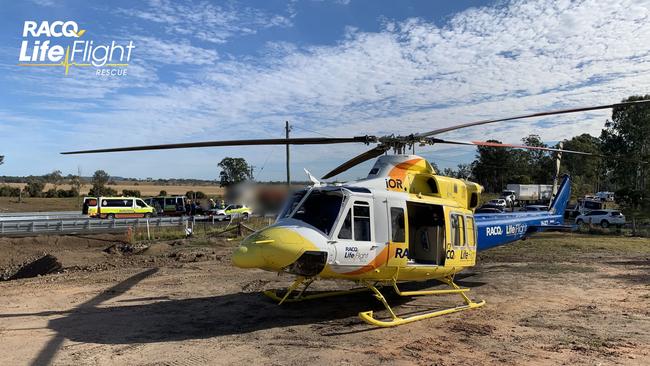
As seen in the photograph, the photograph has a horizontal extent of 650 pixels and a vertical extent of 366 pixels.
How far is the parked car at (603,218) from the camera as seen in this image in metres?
37.6

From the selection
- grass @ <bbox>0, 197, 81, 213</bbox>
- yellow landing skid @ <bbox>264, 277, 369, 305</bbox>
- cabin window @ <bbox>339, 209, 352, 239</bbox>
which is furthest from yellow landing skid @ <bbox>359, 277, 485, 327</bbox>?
grass @ <bbox>0, 197, 81, 213</bbox>

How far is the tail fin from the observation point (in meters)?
15.8

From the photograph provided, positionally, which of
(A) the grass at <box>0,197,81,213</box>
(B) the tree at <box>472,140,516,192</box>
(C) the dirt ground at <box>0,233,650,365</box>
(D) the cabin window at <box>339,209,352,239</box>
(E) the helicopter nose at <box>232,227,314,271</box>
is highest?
(B) the tree at <box>472,140,516,192</box>

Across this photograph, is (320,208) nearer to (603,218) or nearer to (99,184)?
(603,218)

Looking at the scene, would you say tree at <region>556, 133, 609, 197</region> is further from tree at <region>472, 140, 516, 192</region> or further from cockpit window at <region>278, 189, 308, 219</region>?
cockpit window at <region>278, 189, 308, 219</region>

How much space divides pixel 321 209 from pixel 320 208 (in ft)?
0.09

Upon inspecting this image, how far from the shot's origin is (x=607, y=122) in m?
62.4

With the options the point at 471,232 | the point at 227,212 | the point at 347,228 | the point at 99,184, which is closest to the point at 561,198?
the point at 471,232

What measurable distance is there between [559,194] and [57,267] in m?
18.4

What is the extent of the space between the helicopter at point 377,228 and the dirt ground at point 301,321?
780mm

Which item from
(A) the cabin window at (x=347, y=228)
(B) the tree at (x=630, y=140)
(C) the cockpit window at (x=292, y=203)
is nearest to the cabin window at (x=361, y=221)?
(A) the cabin window at (x=347, y=228)

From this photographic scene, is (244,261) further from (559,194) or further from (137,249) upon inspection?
(137,249)

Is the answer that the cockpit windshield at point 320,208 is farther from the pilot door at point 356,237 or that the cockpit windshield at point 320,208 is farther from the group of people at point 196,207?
the group of people at point 196,207

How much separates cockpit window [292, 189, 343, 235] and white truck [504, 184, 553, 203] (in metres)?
66.3
